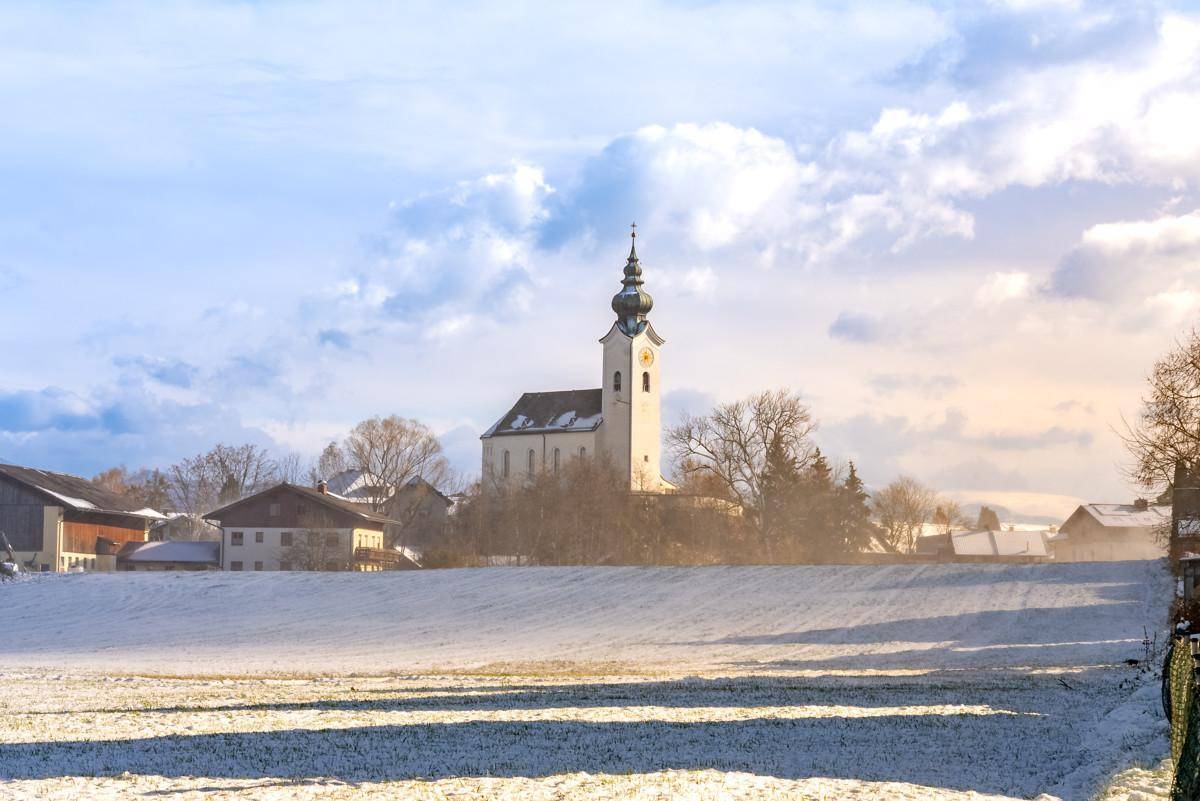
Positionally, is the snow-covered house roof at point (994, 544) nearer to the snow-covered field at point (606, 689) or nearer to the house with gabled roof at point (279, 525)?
the house with gabled roof at point (279, 525)

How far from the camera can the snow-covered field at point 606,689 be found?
15.8 m

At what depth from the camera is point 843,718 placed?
72.7ft

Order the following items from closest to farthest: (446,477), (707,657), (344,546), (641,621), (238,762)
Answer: (238,762), (707,657), (641,621), (344,546), (446,477)

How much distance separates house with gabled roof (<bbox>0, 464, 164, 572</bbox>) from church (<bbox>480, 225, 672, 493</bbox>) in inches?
1762

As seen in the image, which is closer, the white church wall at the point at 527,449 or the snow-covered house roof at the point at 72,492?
the snow-covered house roof at the point at 72,492

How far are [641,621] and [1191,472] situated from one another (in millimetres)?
21711

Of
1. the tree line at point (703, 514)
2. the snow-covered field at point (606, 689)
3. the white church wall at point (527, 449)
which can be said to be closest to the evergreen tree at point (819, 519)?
the tree line at point (703, 514)

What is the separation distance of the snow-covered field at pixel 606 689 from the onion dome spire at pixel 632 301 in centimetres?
7370

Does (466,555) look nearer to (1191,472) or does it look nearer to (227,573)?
(227,573)

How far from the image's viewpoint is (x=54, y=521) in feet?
297

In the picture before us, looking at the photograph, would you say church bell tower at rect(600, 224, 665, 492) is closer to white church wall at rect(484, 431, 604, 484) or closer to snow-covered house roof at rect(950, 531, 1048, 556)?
white church wall at rect(484, 431, 604, 484)

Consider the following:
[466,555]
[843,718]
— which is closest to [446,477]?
[466,555]

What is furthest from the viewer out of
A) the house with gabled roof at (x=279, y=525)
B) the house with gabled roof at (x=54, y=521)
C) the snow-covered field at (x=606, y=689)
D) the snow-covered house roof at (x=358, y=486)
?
the snow-covered house roof at (x=358, y=486)

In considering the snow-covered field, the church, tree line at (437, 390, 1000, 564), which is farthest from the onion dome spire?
the snow-covered field
